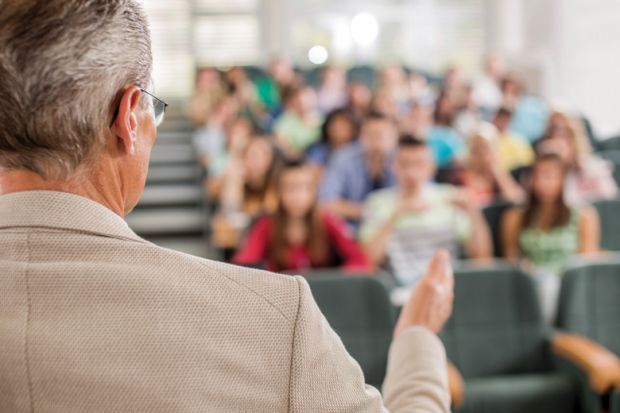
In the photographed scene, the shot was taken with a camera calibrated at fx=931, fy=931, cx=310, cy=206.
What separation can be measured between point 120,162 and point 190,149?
8819 millimetres

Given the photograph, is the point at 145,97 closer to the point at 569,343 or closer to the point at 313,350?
the point at 313,350

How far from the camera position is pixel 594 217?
15.3ft

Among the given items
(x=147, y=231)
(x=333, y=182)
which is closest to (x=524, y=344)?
(x=333, y=182)

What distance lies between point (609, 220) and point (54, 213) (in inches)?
186

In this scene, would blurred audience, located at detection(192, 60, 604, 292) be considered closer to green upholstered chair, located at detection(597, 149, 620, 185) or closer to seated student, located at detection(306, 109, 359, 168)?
seated student, located at detection(306, 109, 359, 168)

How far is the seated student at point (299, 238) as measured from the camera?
4.02 metres

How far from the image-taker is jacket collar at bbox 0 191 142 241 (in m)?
0.89

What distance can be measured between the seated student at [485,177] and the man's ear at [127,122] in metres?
4.83

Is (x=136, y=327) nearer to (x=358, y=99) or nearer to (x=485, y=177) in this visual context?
(x=485, y=177)

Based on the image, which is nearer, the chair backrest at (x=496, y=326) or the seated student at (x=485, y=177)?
the chair backrest at (x=496, y=326)

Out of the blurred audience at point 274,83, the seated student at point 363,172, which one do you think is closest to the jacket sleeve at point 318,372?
the seated student at point 363,172

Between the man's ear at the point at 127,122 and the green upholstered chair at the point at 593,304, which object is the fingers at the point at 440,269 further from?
the green upholstered chair at the point at 593,304

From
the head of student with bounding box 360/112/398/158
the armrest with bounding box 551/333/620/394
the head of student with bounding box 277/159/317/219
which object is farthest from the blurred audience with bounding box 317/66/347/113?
the armrest with bounding box 551/333/620/394

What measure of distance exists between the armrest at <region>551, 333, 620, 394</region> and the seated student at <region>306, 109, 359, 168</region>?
9.88 feet
